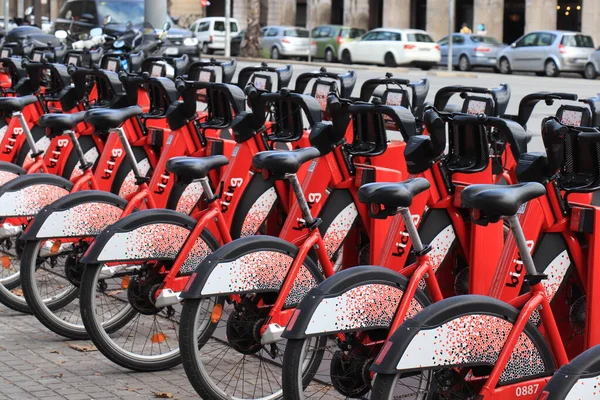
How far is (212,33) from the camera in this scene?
50250 millimetres

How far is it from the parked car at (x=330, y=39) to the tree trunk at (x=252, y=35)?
226 cm

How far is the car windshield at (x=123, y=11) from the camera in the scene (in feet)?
82.8

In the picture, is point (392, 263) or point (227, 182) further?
point (227, 182)

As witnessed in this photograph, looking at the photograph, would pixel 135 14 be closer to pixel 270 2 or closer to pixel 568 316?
pixel 568 316

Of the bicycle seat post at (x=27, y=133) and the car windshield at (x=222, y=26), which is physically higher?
the bicycle seat post at (x=27, y=133)

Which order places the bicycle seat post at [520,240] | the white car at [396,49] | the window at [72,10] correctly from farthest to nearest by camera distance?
the white car at [396,49] < the window at [72,10] < the bicycle seat post at [520,240]

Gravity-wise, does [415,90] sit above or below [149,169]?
above

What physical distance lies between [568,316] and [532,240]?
1.32 ft

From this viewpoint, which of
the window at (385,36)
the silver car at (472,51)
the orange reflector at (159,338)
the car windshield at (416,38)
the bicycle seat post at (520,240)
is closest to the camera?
the bicycle seat post at (520,240)

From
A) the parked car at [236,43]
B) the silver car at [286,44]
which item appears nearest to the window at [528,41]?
the silver car at [286,44]

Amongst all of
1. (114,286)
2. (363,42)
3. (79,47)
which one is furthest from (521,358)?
(363,42)

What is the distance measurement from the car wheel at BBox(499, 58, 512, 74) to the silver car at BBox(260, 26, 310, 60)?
8.30 metres

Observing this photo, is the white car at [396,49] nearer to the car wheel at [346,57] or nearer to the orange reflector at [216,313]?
the car wheel at [346,57]

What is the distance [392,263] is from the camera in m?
5.73
